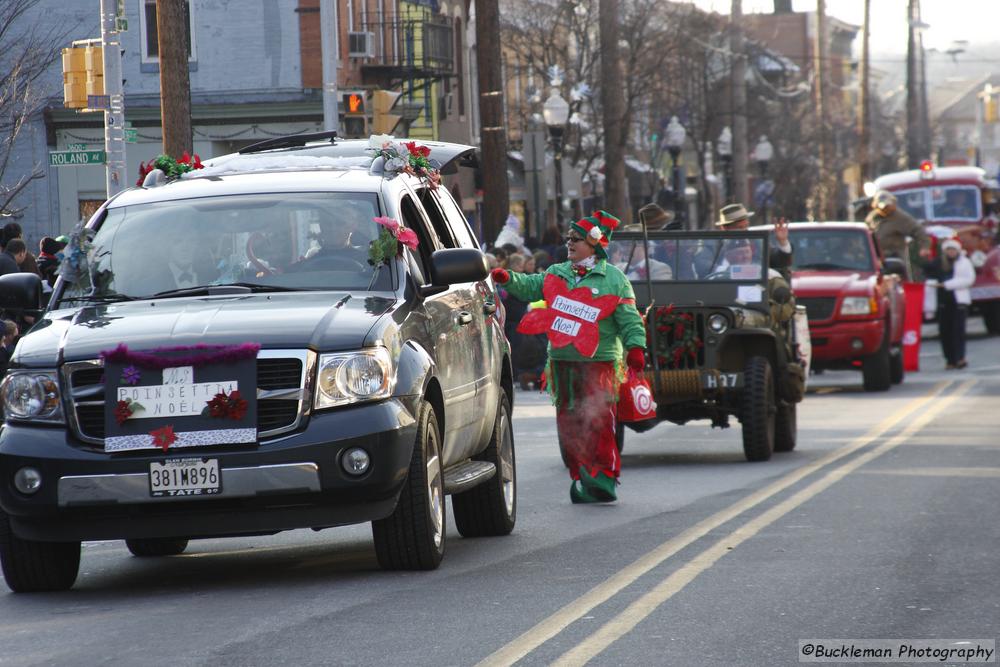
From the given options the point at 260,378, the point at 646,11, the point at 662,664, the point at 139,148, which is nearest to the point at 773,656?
the point at 662,664

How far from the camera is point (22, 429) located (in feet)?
27.4

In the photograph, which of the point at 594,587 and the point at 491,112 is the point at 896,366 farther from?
the point at 594,587

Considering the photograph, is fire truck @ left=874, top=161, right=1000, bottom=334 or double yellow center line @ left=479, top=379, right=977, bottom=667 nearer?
double yellow center line @ left=479, top=379, right=977, bottom=667

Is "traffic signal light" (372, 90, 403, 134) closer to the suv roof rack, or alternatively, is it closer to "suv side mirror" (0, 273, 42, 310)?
the suv roof rack

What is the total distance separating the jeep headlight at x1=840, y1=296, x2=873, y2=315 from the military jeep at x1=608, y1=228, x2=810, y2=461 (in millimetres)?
7246

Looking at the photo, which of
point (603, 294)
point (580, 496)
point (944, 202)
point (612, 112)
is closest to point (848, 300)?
point (612, 112)

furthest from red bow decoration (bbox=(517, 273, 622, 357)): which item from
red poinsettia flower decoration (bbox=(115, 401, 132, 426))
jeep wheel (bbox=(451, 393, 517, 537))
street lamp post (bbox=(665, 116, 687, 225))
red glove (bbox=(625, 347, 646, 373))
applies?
street lamp post (bbox=(665, 116, 687, 225))

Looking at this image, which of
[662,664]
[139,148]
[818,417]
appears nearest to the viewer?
[662,664]

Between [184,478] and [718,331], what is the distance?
7.79m

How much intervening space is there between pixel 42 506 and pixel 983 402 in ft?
49.1

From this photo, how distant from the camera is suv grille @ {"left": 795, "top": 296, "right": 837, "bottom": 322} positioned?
2358cm

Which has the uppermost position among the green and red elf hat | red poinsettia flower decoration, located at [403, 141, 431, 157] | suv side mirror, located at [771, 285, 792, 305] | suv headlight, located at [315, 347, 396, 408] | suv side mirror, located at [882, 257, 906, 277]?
red poinsettia flower decoration, located at [403, 141, 431, 157]

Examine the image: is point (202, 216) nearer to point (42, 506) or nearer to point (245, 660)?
point (42, 506)

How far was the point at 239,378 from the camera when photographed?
821 centimetres
